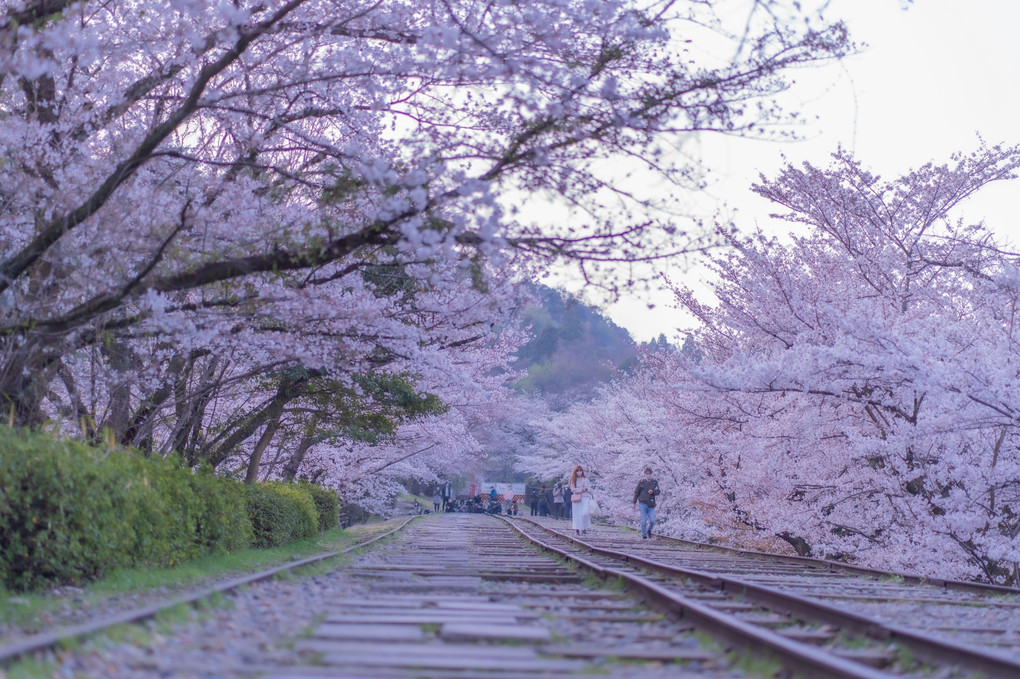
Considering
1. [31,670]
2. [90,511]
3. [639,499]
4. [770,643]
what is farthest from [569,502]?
[31,670]

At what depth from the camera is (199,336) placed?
9.23 metres

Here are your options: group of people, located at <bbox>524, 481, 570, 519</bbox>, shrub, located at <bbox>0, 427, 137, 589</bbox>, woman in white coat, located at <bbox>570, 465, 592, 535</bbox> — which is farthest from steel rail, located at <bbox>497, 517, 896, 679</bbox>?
group of people, located at <bbox>524, 481, 570, 519</bbox>

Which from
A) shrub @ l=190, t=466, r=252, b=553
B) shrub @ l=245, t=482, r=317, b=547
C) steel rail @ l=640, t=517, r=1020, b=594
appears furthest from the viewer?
shrub @ l=245, t=482, r=317, b=547

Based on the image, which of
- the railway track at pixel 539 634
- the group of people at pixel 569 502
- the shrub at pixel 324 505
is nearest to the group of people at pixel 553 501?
the group of people at pixel 569 502

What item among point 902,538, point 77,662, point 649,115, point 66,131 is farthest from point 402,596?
point 902,538

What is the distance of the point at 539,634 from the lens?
203 inches

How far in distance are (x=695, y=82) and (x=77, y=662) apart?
22.2 feet

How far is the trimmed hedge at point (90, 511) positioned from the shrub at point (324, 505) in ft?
34.6

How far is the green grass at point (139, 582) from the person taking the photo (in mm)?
6080

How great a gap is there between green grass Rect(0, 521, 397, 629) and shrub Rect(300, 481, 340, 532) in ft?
27.6

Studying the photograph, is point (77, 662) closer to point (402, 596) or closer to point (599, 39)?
point (402, 596)

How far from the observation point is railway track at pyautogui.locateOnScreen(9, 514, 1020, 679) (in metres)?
4.15

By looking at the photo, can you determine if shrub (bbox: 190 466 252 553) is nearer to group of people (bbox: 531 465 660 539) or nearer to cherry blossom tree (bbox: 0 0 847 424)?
cherry blossom tree (bbox: 0 0 847 424)

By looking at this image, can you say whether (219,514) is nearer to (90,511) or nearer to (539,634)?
(90,511)
